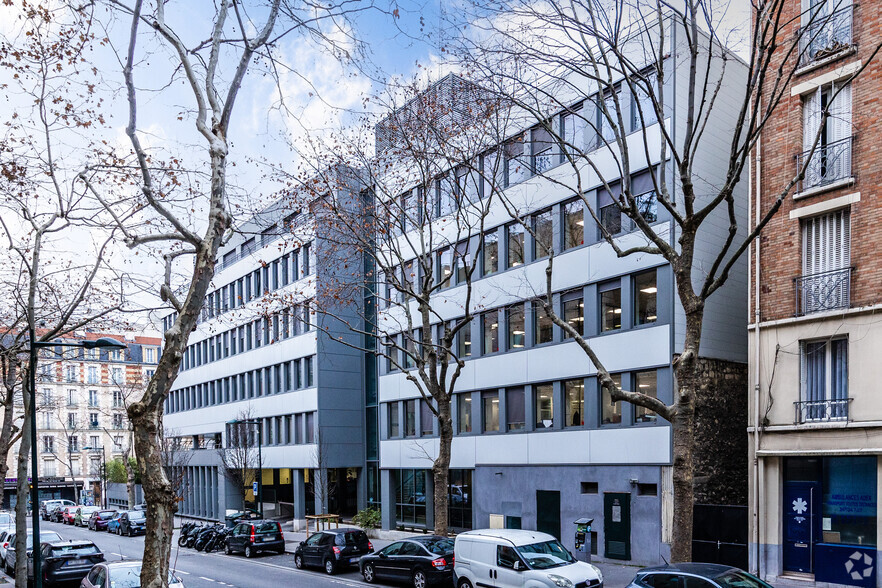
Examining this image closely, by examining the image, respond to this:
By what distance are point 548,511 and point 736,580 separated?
1353 centimetres

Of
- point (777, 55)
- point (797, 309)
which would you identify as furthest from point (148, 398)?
point (777, 55)

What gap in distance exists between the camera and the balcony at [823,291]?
17.7 m

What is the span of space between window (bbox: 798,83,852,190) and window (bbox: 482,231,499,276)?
1235cm

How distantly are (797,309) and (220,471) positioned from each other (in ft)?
128

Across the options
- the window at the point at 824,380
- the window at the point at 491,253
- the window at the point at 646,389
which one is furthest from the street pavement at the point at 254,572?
the window at the point at 491,253

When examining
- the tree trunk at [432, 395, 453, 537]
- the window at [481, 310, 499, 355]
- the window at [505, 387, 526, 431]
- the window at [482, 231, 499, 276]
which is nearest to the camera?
the tree trunk at [432, 395, 453, 537]

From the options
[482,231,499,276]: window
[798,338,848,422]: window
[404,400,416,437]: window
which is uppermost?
[482,231,499,276]: window

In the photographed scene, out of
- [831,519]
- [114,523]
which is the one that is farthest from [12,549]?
[831,519]

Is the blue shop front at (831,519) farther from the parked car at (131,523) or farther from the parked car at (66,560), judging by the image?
the parked car at (131,523)

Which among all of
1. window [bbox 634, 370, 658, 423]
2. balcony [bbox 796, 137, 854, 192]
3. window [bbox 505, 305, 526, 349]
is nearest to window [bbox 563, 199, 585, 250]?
window [bbox 505, 305, 526, 349]

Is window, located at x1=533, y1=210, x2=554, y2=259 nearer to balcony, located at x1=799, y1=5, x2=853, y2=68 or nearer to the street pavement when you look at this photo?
balcony, located at x1=799, y1=5, x2=853, y2=68

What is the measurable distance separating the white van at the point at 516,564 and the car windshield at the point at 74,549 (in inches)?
497

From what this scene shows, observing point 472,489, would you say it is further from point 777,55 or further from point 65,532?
point 65,532

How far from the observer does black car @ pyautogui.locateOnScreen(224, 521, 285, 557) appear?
30312 millimetres
